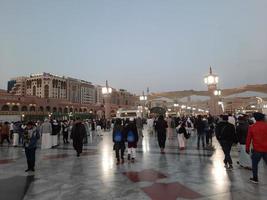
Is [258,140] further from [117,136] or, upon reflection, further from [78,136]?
[78,136]

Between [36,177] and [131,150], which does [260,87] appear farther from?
[36,177]

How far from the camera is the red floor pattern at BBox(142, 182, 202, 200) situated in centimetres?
535

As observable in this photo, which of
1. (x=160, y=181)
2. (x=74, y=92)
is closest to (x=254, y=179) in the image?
(x=160, y=181)

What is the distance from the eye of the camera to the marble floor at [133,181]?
5.54 meters

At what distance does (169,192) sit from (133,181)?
129cm

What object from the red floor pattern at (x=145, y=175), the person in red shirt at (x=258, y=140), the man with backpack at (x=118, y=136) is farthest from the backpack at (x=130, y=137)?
the person in red shirt at (x=258, y=140)

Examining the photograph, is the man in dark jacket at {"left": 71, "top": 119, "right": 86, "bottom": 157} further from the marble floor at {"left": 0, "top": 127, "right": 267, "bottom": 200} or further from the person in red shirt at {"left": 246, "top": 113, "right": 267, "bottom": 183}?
the person in red shirt at {"left": 246, "top": 113, "right": 267, "bottom": 183}

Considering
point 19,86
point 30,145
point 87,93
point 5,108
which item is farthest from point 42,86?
point 30,145

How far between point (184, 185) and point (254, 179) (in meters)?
1.76

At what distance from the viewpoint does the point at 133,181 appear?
6711 mm

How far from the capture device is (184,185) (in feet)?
20.3

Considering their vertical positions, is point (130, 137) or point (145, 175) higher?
point (130, 137)

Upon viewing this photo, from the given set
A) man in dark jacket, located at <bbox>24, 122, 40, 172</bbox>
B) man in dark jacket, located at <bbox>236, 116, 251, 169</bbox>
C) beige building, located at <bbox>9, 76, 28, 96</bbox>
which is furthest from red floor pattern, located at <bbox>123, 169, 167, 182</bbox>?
beige building, located at <bbox>9, 76, 28, 96</bbox>

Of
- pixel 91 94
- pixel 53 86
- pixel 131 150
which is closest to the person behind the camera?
pixel 131 150
